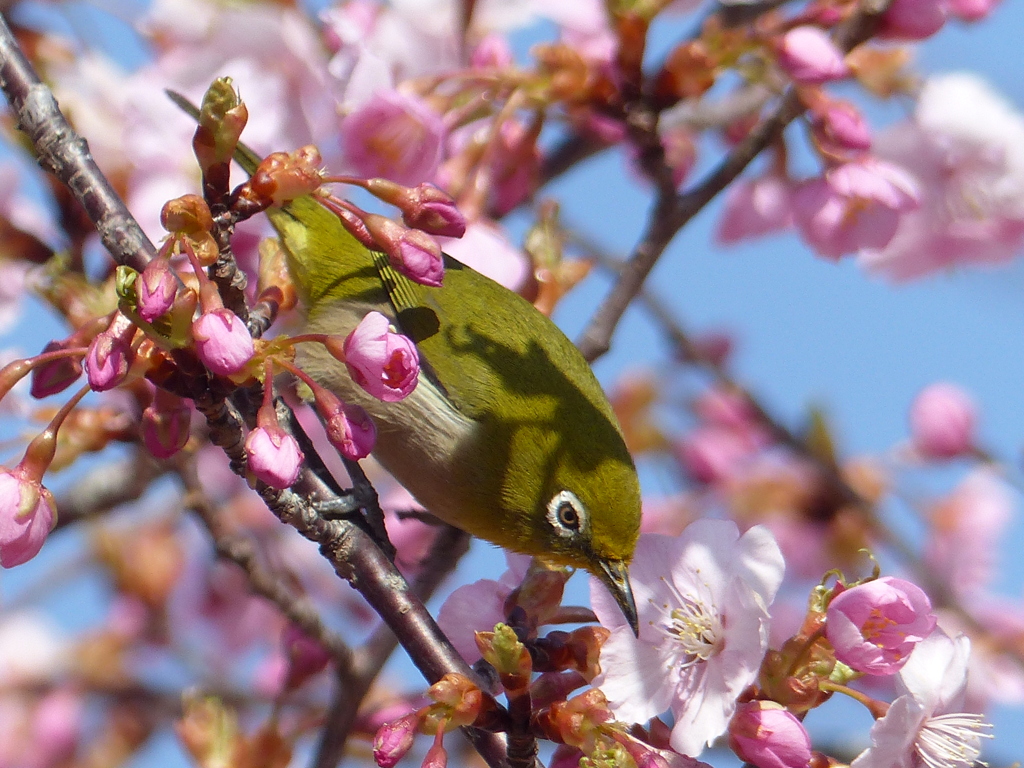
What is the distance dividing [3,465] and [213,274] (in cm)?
50

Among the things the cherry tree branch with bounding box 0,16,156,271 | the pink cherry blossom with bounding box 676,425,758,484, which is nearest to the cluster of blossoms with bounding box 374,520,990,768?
the cherry tree branch with bounding box 0,16,156,271

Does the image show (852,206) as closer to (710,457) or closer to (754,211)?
(754,211)

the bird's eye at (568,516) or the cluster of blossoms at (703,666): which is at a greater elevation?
the cluster of blossoms at (703,666)

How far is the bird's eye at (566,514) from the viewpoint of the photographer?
2.95m

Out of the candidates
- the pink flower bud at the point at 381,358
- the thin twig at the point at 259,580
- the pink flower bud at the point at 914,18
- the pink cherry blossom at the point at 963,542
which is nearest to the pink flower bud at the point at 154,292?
the pink flower bud at the point at 381,358

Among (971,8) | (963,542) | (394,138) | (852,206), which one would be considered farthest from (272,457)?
(963,542)

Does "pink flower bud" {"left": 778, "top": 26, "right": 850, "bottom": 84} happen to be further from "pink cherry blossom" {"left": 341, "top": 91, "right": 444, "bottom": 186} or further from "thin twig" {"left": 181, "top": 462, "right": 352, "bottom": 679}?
"thin twig" {"left": 181, "top": 462, "right": 352, "bottom": 679}

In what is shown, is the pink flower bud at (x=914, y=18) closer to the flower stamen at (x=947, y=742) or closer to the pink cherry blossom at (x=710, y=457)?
the flower stamen at (x=947, y=742)

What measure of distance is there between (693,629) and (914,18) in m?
2.07

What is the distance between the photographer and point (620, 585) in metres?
2.56

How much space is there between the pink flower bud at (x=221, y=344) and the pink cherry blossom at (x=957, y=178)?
7.42 ft

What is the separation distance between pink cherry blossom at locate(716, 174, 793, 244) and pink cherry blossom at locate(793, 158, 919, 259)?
1.49 feet

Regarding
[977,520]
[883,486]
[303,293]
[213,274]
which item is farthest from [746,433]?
[213,274]

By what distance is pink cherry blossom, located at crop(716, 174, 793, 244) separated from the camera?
3920 mm
